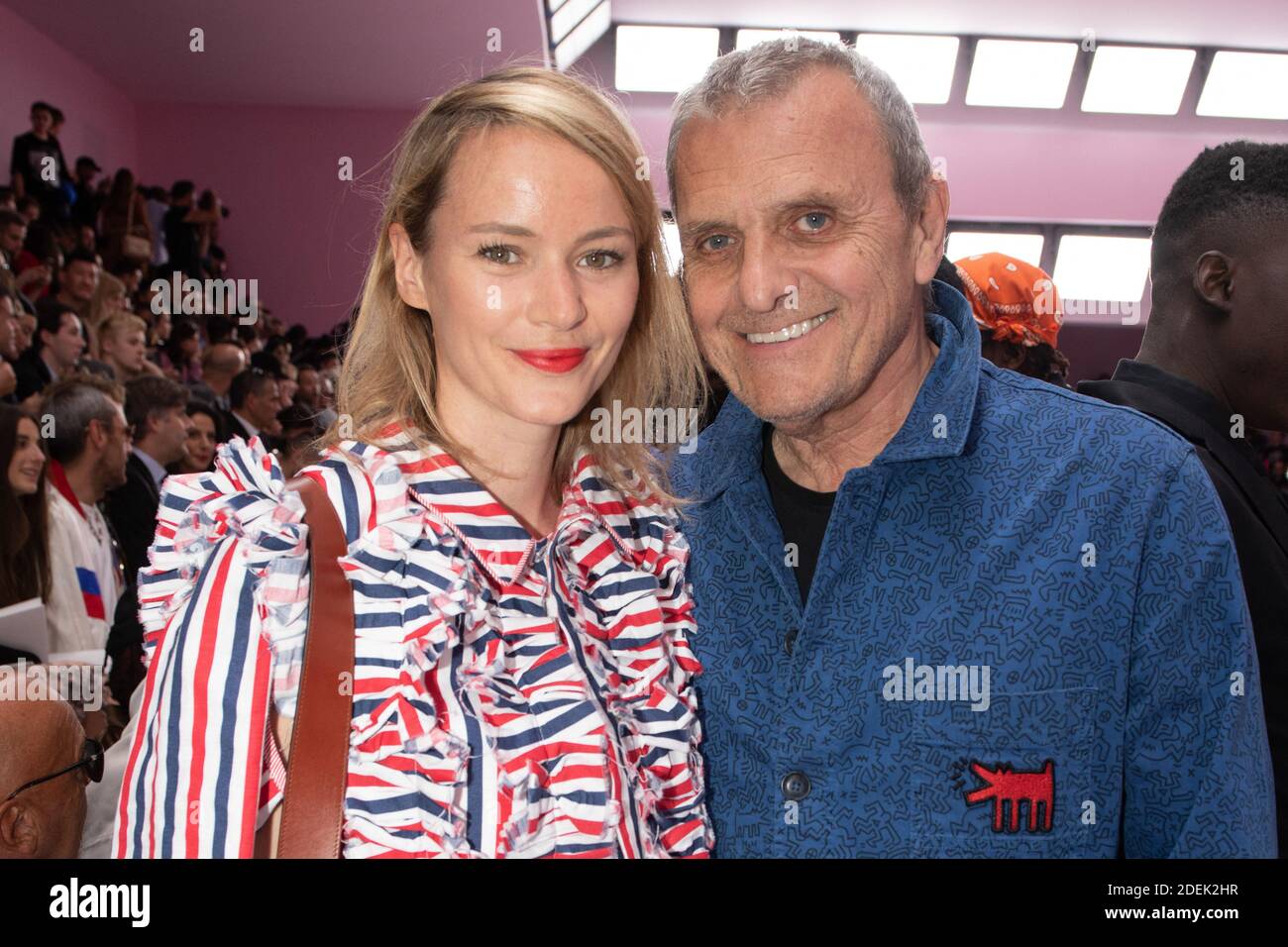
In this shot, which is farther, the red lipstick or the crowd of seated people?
the crowd of seated people

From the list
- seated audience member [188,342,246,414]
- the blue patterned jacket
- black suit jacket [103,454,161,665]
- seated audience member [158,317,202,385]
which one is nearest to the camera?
the blue patterned jacket

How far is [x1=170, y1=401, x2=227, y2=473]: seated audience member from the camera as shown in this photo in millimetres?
5273

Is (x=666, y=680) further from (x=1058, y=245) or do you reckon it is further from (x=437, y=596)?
(x=1058, y=245)

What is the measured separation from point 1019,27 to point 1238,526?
11604 millimetres

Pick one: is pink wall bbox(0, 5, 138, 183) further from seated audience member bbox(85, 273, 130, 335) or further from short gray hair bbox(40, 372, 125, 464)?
short gray hair bbox(40, 372, 125, 464)

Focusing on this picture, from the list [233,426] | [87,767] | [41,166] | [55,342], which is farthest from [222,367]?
[87,767]

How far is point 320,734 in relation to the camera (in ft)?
4.06

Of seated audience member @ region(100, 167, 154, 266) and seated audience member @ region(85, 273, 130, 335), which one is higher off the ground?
seated audience member @ region(100, 167, 154, 266)

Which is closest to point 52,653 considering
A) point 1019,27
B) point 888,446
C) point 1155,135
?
point 888,446

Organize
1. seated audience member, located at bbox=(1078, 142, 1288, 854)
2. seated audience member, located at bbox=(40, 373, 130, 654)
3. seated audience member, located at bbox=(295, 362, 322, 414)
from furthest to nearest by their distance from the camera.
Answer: seated audience member, located at bbox=(295, 362, 322, 414) < seated audience member, located at bbox=(40, 373, 130, 654) < seated audience member, located at bbox=(1078, 142, 1288, 854)

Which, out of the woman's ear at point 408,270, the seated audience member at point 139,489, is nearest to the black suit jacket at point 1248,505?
the woman's ear at point 408,270

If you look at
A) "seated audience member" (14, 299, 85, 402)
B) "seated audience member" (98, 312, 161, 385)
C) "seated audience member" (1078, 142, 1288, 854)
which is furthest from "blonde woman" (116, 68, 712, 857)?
"seated audience member" (98, 312, 161, 385)

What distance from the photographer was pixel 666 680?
5.08 ft

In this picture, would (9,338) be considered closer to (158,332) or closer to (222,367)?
(222,367)
